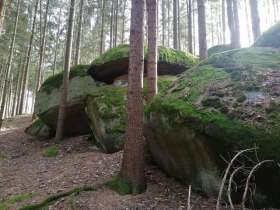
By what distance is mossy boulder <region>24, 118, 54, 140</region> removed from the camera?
14.7m

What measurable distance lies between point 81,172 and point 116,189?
1973 mm

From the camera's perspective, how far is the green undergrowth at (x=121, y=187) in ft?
21.3

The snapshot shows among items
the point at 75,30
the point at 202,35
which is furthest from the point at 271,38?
the point at 75,30

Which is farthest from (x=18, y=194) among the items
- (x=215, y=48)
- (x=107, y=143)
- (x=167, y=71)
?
(x=215, y=48)

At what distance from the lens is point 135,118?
22.2ft

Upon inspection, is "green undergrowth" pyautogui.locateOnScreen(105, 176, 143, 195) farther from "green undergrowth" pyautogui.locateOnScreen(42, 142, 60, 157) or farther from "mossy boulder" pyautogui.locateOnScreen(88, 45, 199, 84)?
"mossy boulder" pyautogui.locateOnScreen(88, 45, 199, 84)

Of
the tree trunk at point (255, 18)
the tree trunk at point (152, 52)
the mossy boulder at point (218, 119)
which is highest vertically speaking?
the tree trunk at point (255, 18)

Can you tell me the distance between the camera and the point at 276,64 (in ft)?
23.4

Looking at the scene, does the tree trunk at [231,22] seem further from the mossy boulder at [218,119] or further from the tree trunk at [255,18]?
the mossy boulder at [218,119]

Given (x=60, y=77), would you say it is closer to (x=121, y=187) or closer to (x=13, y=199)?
(x=13, y=199)

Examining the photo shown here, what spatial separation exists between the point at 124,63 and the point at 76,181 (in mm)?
6253

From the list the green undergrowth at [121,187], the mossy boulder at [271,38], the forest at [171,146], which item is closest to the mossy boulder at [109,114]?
the forest at [171,146]

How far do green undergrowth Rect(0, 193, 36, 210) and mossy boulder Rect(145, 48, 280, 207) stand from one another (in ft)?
10.7

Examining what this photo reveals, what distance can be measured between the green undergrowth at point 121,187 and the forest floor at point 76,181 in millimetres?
111
